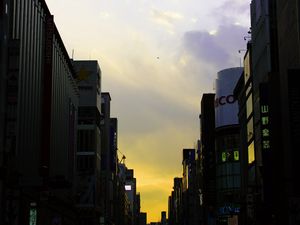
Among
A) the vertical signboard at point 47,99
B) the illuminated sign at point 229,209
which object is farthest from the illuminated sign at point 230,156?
the vertical signboard at point 47,99

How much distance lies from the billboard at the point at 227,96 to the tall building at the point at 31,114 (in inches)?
2186

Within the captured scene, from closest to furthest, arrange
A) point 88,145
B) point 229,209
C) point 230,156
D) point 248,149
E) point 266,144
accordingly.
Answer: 1. point 266,144
2. point 248,149
3. point 229,209
4. point 230,156
5. point 88,145

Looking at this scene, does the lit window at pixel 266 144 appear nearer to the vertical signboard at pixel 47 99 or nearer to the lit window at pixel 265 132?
the lit window at pixel 265 132

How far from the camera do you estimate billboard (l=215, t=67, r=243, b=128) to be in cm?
14312

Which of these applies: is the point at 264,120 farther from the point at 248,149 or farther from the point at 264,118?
the point at 248,149

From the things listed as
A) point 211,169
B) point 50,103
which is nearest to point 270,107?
point 50,103

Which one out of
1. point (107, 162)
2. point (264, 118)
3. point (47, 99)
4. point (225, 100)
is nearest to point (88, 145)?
point (225, 100)

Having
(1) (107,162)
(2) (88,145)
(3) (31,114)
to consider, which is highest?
(1) (107,162)

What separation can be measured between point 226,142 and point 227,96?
9.89m

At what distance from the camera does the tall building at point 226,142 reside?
13838 centimetres

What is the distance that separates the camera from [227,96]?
472 feet

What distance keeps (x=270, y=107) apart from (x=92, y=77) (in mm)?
97450

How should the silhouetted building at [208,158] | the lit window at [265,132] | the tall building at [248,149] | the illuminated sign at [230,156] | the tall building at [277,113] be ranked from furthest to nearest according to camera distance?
the silhouetted building at [208,158], the illuminated sign at [230,156], the tall building at [248,149], the lit window at [265,132], the tall building at [277,113]

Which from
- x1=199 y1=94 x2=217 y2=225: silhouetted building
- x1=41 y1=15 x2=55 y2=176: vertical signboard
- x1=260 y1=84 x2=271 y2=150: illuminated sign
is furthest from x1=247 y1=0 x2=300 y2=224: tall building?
x1=199 y1=94 x2=217 y2=225: silhouetted building
